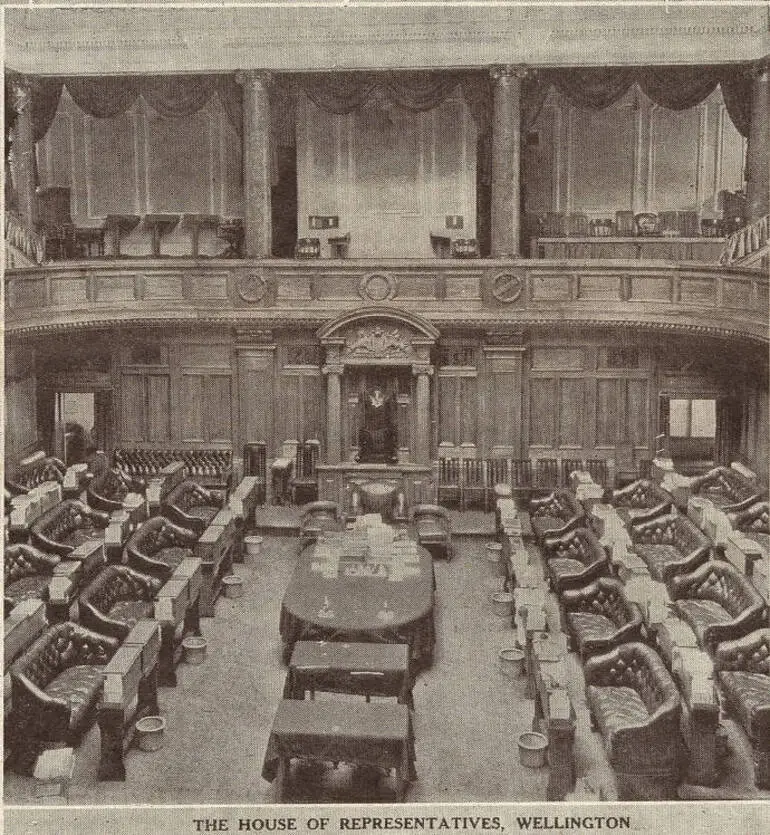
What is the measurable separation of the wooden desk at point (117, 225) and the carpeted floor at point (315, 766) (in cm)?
869

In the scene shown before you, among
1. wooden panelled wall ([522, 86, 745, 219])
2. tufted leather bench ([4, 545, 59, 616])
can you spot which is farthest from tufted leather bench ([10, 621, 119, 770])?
wooden panelled wall ([522, 86, 745, 219])

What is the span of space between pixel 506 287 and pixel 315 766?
32.3 ft

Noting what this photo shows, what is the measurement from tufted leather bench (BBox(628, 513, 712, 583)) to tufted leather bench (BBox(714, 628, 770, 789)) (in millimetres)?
2064

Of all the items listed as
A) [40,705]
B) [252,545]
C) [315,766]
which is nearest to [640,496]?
[252,545]

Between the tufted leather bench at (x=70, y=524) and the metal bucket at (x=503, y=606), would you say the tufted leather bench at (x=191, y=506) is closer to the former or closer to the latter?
the tufted leather bench at (x=70, y=524)

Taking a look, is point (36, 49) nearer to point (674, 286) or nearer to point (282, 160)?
point (282, 160)

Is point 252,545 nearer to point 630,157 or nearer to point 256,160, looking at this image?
point 256,160

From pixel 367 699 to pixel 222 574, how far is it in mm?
4439

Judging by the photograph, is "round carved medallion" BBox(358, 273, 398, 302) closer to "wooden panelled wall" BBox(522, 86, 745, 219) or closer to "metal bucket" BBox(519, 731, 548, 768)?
"wooden panelled wall" BBox(522, 86, 745, 219)

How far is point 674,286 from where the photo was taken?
1576cm

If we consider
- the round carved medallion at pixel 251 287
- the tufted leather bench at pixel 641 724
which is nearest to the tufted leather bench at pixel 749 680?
the tufted leather bench at pixel 641 724

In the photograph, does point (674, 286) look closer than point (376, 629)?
No

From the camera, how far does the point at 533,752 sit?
855 centimetres

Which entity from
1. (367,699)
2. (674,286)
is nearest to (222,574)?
(367,699)
